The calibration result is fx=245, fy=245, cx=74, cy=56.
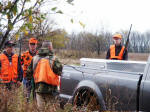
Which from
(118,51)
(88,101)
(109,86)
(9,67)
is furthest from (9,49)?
(118,51)

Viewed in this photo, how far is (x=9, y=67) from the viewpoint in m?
5.49

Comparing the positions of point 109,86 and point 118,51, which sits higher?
point 118,51

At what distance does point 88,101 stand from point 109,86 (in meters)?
0.68

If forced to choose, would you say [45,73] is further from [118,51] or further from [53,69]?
[118,51]

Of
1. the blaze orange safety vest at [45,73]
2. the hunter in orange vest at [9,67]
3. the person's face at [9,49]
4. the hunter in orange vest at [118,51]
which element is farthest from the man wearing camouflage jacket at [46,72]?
the hunter in orange vest at [118,51]

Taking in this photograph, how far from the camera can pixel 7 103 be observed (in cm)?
332

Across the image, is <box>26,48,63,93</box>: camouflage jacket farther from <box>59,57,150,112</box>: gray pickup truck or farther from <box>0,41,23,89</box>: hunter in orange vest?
<box>0,41,23,89</box>: hunter in orange vest

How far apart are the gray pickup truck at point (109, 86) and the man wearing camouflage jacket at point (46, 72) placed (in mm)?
520

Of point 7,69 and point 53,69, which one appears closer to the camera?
point 53,69

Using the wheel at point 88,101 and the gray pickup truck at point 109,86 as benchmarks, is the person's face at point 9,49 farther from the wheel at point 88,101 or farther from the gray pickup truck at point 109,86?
the wheel at point 88,101

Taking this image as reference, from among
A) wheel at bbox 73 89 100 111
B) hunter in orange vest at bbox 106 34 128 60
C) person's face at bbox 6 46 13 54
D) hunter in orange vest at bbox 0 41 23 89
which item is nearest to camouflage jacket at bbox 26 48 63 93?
wheel at bbox 73 89 100 111

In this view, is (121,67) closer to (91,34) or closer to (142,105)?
(142,105)

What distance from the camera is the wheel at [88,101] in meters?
4.40

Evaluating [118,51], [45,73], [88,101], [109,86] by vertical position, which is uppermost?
[118,51]
